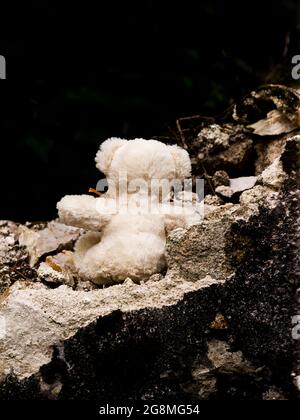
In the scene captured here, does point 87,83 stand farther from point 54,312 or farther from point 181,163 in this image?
point 54,312

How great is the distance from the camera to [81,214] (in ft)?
3.01

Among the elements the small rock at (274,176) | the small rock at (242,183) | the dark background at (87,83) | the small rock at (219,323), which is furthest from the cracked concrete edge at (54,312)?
the dark background at (87,83)

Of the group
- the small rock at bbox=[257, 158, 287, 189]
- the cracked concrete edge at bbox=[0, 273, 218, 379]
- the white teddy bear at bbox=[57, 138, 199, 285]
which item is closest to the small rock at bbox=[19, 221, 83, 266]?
the white teddy bear at bbox=[57, 138, 199, 285]

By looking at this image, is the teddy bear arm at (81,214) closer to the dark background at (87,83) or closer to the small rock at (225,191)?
the small rock at (225,191)

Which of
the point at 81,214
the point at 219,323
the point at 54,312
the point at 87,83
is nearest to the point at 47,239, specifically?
the point at 81,214

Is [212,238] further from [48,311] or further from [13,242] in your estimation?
[13,242]

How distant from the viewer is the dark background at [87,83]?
1.70m

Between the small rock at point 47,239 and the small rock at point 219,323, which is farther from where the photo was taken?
the small rock at point 47,239

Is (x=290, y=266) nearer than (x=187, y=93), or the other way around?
(x=290, y=266)

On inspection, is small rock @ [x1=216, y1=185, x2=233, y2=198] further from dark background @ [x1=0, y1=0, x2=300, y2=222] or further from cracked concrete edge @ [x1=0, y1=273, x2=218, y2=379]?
dark background @ [x1=0, y1=0, x2=300, y2=222]

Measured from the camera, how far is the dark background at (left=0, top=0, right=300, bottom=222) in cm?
170

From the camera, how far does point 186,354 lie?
0.79 metres

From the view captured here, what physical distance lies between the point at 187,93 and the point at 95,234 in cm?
100
